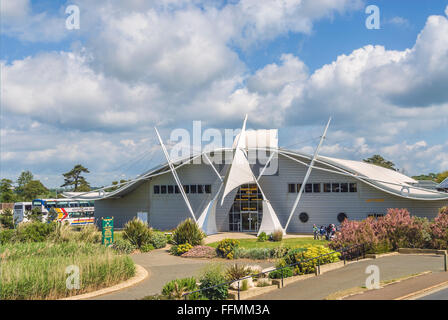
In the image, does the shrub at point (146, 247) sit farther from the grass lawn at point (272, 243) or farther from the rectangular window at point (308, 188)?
the rectangular window at point (308, 188)

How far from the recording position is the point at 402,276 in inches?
653

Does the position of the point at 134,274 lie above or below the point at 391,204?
below

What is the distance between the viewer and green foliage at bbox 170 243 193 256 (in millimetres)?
27672

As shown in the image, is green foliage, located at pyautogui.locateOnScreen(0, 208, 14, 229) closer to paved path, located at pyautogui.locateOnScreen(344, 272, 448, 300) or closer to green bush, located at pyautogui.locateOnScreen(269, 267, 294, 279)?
green bush, located at pyautogui.locateOnScreen(269, 267, 294, 279)

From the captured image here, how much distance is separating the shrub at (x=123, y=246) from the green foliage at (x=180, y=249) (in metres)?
2.73

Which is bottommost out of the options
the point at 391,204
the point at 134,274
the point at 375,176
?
the point at 134,274

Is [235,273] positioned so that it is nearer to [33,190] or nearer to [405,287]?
[405,287]

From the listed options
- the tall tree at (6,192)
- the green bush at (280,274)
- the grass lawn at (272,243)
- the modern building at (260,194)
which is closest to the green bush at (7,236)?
the grass lawn at (272,243)

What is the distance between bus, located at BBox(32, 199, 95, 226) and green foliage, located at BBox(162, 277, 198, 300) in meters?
35.2

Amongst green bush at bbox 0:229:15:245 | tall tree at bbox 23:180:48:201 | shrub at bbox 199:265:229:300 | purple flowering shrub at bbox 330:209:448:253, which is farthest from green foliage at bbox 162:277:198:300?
tall tree at bbox 23:180:48:201
